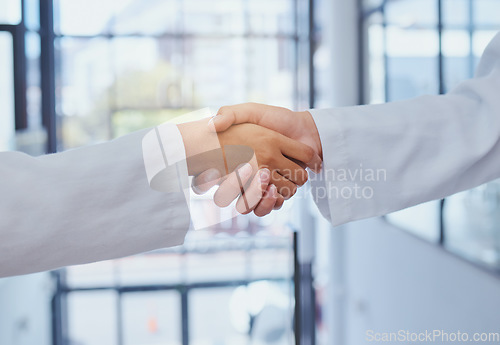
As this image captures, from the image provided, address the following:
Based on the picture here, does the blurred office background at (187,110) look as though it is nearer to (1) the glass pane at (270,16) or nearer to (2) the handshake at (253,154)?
(1) the glass pane at (270,16)

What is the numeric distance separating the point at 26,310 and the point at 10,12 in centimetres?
225

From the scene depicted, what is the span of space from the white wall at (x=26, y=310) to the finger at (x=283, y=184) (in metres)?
2.25

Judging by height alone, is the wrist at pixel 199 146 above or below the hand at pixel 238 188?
above

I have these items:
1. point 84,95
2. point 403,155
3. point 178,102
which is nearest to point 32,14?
point 84,95

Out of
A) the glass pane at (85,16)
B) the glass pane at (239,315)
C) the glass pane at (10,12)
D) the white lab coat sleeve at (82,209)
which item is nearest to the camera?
the white lab coat sleeve at (82,209)

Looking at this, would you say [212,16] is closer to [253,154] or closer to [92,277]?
[92,277]

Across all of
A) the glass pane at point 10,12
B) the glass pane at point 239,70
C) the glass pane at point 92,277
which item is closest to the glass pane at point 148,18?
the glass pane at point 239,70

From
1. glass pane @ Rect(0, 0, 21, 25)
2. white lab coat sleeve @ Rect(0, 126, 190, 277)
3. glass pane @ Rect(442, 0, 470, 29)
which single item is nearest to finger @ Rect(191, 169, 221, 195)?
white lab coat sleeve @ Rect(0, 126, 190, 277)

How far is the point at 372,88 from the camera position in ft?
11.0

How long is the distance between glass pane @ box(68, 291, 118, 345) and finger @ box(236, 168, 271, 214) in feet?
13.1

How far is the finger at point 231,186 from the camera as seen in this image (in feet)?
4.01

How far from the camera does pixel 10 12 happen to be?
3932 mm

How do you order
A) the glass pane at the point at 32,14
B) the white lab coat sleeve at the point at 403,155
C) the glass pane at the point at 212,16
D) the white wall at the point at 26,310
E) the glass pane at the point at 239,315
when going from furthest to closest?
the glass pane at the point at 239,315
the glass pane at the point at 212,16
the glass pane at the point at 32,14
the white wall at the point at 26,310
the white lab coat sleeve at the point at 403,155

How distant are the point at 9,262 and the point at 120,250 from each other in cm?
19
